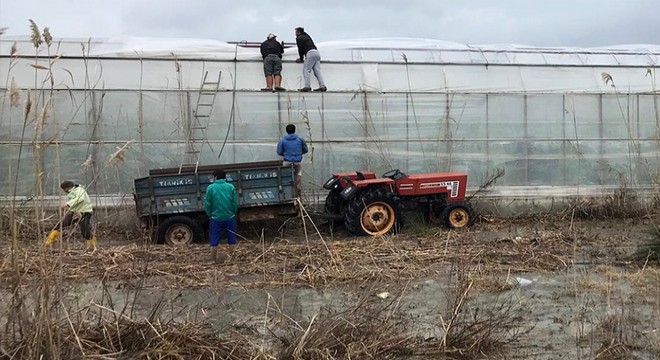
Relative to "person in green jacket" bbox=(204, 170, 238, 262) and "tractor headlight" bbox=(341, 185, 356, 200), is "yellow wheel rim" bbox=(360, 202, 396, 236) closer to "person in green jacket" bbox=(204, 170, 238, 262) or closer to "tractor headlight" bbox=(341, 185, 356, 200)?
"tractor headlight" bbox=(341, 185, 356, 200)

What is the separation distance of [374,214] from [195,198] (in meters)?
3.33

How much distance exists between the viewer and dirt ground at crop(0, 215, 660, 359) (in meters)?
4.98

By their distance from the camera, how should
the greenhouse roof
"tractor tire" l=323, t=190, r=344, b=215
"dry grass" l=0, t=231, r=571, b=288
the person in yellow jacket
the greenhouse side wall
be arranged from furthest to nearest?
1. the greenhouse roof
2. the greenhouse side wall
3. "tractor tire" l=323, t=190, r=344, b=215
4. the person in yellow jacket
5. "dry grass" l=0, t=231, r=571, b=288

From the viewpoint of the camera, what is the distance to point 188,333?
4.47 m

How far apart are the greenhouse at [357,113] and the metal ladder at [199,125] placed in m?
0.04

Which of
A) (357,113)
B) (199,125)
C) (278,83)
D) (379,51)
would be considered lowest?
(199,125)

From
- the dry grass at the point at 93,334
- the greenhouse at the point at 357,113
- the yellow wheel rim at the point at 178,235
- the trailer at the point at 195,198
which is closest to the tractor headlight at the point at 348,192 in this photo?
the trailer at the point at 195,198

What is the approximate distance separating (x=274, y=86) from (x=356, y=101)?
1893 millimetres

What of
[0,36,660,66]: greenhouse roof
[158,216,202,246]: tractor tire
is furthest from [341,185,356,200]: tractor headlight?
[0,36,660,66]: greenhouse roof

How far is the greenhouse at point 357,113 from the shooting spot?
12.7 meters

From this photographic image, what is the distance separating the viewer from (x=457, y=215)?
1177 cm

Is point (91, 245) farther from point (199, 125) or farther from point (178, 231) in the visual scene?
point (199, 125)

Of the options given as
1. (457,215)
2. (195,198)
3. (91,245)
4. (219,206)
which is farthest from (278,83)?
(91,245)

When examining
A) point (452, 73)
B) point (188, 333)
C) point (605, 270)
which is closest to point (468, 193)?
point (452, 73)
